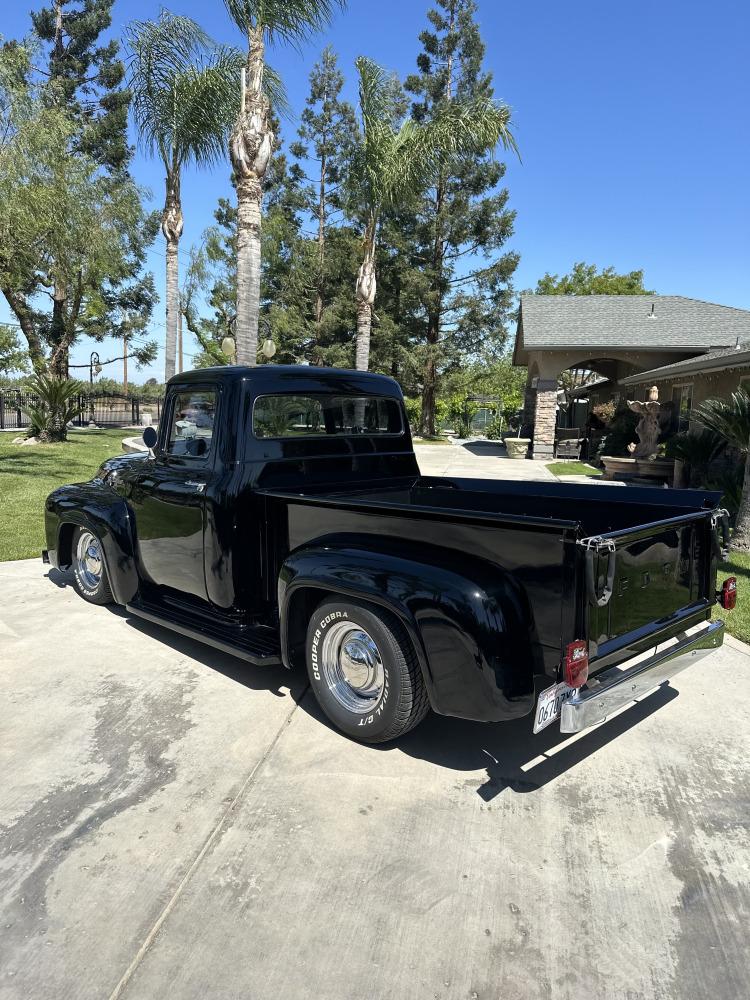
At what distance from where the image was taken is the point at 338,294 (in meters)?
34.0

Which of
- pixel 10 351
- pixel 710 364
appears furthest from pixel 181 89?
pixel 10 351

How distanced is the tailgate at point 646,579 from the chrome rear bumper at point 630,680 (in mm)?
85

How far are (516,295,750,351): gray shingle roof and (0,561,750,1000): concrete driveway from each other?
17.7 m

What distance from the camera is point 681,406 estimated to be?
17281 millimetres

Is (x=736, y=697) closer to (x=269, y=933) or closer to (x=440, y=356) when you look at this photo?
(x=269, y=933)

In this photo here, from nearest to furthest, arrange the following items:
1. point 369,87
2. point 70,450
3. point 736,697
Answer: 1. point 736,697
2. point 369,87
3. point 70,450

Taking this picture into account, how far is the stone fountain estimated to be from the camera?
47.0 ft

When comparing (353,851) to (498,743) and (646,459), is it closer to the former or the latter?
(498,743)

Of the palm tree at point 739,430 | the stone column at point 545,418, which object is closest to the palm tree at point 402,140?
the stone column at point 545,418

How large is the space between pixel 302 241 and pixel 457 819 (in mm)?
36696

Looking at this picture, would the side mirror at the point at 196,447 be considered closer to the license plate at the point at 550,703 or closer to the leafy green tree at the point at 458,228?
the license plate at the point at 550,703

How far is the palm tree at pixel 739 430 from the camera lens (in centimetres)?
742

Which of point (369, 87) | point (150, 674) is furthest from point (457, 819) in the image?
point (369, 87)

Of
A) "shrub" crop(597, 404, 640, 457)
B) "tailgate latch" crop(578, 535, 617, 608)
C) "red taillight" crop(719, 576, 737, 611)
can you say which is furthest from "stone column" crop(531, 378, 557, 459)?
"tailgate latch" crop(578, 535, 617, 608)
